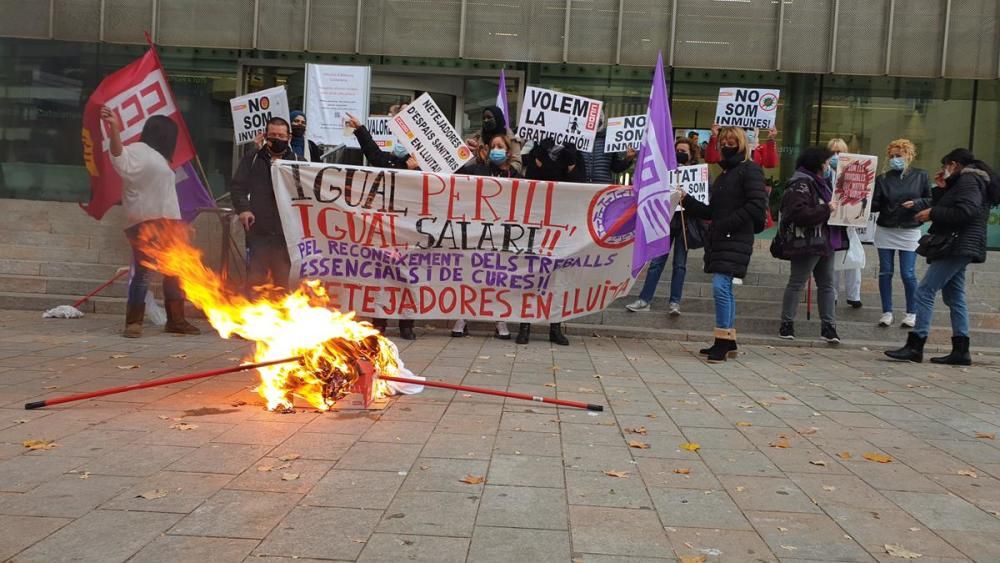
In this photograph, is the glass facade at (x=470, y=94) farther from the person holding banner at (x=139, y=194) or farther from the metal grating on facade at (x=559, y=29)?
the person holding banner at (x=139, y=194)

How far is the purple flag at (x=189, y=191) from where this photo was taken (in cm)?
934

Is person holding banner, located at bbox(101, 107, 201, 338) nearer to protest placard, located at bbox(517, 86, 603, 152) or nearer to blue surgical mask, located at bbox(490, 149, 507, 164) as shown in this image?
blue surgical mask, located at bbox(490, 149, 507, 164)

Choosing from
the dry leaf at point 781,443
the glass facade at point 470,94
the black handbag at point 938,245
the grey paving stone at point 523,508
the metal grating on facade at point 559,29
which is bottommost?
the grey paving stone at point 523,508

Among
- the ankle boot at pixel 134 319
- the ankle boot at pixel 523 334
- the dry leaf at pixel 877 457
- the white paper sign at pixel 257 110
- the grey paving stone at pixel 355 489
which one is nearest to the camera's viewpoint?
the grey paving stone at pixel 355 489

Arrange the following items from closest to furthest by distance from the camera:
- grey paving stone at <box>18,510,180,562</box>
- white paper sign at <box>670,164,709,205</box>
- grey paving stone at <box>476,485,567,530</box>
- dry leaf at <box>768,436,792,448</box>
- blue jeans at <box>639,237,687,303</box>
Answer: grey paving stone at <box>18,510,180,562</box> < grey paving stone at <box>476,485,567,530</box> < dry leaf at <box>768,436,792,448</box> < blue jeans at <box>639,237,687,303</box> < white paper sign at <box>670,164,709,205</box>

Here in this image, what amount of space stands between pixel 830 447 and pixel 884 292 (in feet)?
18.6

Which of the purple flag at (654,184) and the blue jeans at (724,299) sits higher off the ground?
the purple flag at (654,184)

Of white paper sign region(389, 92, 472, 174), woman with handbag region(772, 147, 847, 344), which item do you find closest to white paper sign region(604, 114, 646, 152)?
woman with handbag region(772, 147, 847, 344)

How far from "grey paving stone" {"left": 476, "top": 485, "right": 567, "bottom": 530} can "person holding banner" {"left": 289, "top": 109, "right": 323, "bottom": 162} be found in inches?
266

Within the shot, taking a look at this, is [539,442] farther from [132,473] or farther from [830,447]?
[132,473]

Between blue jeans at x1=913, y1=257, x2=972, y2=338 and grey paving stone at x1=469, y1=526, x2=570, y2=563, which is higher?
blue jeans at x1=913, y1=257, x2=972, y2=338

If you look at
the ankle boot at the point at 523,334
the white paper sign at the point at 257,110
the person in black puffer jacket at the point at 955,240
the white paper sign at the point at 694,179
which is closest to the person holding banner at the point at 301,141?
the white paper sign at the point at 257,110

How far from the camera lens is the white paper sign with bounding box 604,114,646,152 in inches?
448

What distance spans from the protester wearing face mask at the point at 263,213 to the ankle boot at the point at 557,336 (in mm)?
2849
